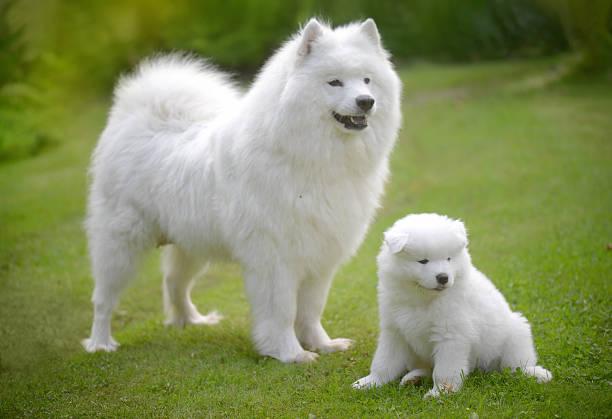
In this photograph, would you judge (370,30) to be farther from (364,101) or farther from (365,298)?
(365,298)

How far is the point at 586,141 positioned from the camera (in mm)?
12406

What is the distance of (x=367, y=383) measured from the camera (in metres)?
4.51

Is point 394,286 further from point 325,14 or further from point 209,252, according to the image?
point 325,14

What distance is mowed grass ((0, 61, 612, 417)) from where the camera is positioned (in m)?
4.41

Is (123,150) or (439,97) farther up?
(123,150)

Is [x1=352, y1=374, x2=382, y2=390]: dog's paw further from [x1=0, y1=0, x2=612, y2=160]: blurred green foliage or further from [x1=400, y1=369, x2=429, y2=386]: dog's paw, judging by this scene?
[x1=0, y1=0, x2=612, y2=160]: blurred green foliage

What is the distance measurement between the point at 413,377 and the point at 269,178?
176 centimetres

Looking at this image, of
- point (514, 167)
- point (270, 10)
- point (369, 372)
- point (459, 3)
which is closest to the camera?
point (369, 372)

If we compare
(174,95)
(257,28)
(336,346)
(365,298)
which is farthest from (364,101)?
(257,28)

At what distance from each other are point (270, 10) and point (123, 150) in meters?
18.5

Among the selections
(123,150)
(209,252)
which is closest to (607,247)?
(209,252)

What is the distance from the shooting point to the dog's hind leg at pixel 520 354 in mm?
4367

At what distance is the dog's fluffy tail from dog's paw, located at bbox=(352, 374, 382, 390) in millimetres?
2821

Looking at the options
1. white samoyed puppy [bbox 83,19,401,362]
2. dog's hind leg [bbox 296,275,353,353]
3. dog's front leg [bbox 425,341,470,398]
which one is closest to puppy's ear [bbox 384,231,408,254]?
dog's front leg [bbox 425,341,470,398]
